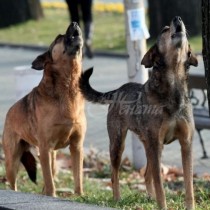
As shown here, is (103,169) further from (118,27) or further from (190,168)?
(118,27)

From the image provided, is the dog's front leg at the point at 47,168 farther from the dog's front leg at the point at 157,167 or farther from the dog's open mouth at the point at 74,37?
the dog's front leg at the point at 157,167

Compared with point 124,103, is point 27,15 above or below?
below

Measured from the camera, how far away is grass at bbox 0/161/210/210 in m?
8.01

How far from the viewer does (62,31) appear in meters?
25.5

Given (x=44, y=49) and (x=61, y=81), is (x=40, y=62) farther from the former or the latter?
(x=44, y=49)

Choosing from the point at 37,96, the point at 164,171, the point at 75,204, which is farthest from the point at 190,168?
the point at 164,171

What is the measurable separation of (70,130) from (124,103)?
81 centimetres

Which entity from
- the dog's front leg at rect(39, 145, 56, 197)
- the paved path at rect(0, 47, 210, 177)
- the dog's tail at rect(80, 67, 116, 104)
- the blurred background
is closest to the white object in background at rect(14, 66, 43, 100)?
the paved path at rect(0, 47, 210, 177)

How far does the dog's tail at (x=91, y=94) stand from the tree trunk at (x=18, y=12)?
66.5ft

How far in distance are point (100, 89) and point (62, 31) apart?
8.54 metres

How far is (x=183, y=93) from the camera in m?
7.54

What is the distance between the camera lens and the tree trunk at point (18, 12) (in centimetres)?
2852

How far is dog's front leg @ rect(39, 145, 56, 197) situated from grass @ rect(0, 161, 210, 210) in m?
0.22

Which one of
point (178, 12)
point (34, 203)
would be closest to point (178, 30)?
point (34, 203)
